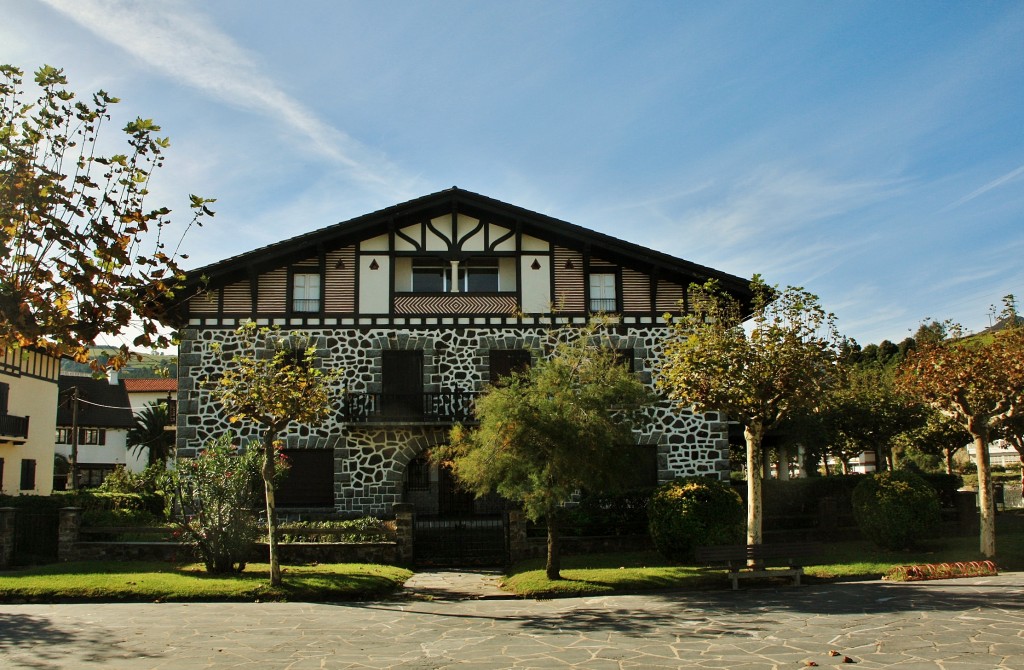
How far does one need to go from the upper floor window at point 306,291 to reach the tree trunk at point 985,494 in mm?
15897

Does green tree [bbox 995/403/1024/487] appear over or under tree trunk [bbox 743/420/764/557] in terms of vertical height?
over

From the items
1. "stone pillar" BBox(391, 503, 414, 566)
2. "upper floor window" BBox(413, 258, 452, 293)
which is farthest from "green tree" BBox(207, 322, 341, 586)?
"upper floor window" BBox(413, 258, 452, 293)

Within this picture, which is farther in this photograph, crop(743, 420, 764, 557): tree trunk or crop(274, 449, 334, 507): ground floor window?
crop(274, 449, 334, 507): ground floor window

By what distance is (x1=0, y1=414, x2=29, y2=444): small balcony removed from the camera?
104 feet

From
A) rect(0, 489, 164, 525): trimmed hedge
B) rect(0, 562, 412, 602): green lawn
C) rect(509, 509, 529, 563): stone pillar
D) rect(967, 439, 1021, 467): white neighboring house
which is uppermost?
rect(967, 439, 1021, 467): white neighboring house

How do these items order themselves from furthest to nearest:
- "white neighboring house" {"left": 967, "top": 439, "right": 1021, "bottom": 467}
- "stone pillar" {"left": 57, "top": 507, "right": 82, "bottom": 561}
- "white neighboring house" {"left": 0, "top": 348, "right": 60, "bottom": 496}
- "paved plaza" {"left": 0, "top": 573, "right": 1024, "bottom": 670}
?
1. "white neighboring house" {"left": 967, "top": 439, "right": 1021, "bottom": 467}
2. "white neighboring house" {"left": 0, "top": 348, "right": 60, "bottom": 496}
3. "stone pillar" {"left": 57, "top": 507, "right": 82, "bottom": 561}
4. "paved plaza" {"left": 0, "top": 573, "right": 1024, "bottom": 670}

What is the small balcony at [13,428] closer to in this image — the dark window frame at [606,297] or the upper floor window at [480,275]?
the upper floor window at [480,275]

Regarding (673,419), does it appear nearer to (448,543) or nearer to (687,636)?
(448,543)

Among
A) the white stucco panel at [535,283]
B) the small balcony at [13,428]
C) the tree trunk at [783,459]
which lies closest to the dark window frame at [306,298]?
the white stucco panel at [535,283]

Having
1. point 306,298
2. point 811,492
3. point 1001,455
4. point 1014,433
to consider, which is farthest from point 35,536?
point 1001,455

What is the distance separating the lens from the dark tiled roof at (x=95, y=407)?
5209 centimetres

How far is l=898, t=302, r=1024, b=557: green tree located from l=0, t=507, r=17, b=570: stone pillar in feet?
61.4

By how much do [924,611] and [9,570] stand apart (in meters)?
16.6

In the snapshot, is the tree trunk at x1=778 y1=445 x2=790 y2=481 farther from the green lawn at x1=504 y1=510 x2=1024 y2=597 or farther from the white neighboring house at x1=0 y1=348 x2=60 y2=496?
the white neighboring house at x1=0 y1=348 x2=60 y2=496
